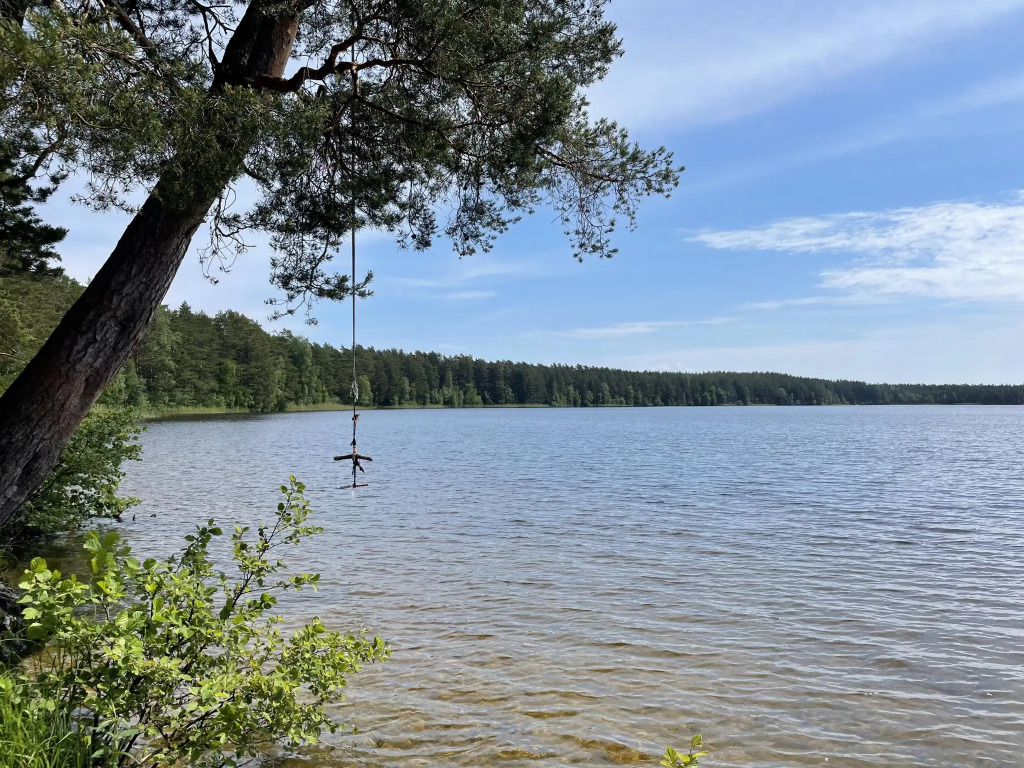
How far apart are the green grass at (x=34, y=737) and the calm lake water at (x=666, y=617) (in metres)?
1.76

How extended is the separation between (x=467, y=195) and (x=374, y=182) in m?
1.12

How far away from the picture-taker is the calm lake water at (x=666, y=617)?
5.29 m

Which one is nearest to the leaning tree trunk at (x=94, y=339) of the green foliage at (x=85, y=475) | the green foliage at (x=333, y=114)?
the green foliage at (x=333, y=114)

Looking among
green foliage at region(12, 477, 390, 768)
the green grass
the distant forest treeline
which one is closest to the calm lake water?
green foliage at region(12, 477, 390, 768)

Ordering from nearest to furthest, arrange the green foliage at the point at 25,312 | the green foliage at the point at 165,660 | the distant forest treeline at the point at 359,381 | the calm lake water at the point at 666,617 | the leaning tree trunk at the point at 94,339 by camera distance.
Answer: the green foliage at the point at 165,660 < the leaning tree trunk at the point at 94,339 < the calm lake water at the point at 666,617 < the green foliage at the point at 25,312 < the distant forest treeline at the point at 359,381

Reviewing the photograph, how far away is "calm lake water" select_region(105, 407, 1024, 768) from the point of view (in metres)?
5.29

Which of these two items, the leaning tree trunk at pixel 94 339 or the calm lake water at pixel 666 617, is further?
the calm lake water at pixel 666 617

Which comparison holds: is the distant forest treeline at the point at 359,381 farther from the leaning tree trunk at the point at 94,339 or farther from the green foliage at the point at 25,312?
the leaning tree trunk at the point at 94,339

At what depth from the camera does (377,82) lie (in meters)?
7.11

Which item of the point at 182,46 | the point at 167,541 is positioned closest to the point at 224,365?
the point at 167,541

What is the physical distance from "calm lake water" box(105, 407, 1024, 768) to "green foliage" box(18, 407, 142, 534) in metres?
1.12

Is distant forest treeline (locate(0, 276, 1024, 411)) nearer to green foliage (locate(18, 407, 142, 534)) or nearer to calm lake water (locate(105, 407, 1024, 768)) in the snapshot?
green foliage (locate(18, 407, 142, 534))

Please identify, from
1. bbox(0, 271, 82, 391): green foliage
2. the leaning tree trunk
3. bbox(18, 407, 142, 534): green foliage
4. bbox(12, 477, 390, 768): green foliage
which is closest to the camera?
bbox(12, 477, 390, 768): green foliage

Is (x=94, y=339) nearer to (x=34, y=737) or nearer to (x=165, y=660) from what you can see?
(x=34, y=737)
